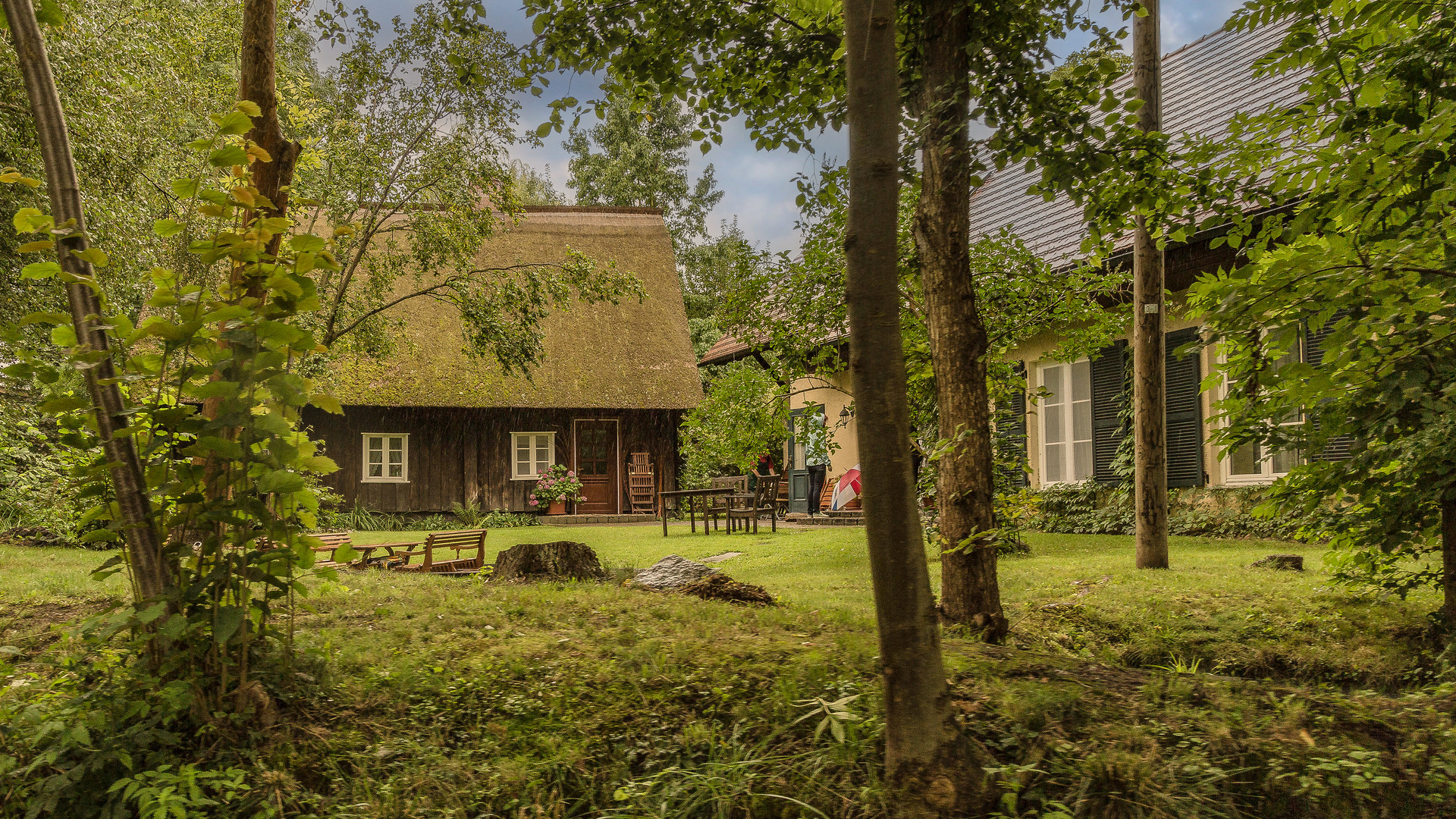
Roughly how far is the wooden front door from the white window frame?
10.6m

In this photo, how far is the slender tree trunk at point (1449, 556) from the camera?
14.0 feet

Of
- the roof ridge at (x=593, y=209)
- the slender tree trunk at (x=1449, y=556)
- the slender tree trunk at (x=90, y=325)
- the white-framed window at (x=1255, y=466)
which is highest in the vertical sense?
the roof ridge at (x=593, y=209)

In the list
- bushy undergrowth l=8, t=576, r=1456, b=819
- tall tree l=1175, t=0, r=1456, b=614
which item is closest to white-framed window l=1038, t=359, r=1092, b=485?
tall tree l=1175, t=0, r=1456, b=614

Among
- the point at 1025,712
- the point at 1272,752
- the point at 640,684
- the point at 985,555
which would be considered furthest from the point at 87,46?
the point at 1272,752

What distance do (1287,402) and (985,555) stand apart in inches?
62.4

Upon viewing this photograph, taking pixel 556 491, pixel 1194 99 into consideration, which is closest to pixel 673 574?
pixel 1194 99

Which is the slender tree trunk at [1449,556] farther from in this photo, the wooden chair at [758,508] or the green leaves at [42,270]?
the wooden chair at [758,508]

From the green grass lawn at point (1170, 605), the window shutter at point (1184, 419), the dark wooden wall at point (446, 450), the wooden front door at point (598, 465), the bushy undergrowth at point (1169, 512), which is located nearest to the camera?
the green grass lawn at point (1170, 605)

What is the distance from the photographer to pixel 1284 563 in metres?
6.96

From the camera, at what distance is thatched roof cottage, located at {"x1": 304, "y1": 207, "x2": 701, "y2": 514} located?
18375 millimetres

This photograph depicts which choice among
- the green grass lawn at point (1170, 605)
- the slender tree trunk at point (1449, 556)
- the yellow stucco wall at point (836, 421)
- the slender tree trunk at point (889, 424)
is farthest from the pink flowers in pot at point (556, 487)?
the slender tree trunk at point (889, 424)

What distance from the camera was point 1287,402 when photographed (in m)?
3.61

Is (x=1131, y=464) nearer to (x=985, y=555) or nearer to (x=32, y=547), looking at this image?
(x=985, y=555)

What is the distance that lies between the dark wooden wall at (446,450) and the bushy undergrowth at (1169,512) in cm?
1013
